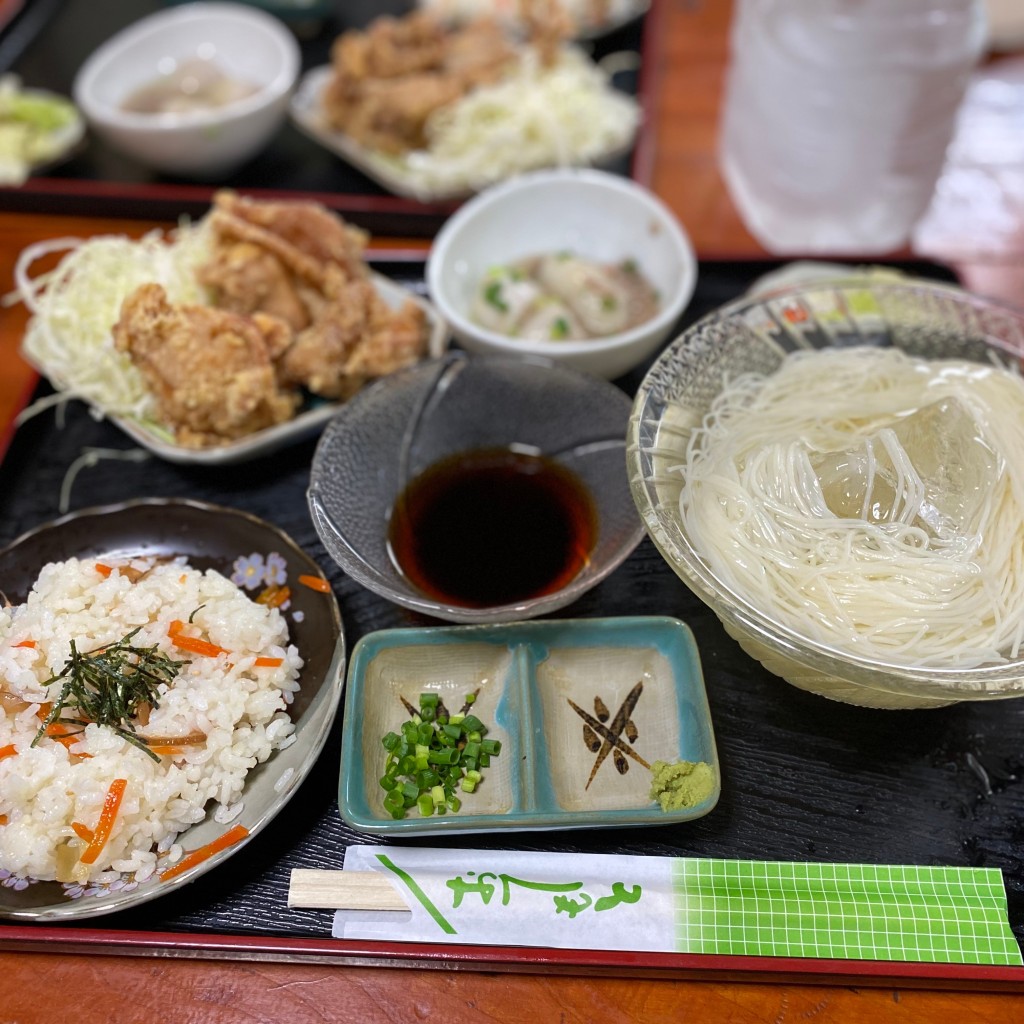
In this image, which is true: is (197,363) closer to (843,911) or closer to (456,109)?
(456,109)

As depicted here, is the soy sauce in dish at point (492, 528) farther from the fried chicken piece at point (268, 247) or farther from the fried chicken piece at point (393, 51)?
the fried chicken piece at point (393, 51)

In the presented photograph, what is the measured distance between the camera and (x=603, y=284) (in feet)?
8.52

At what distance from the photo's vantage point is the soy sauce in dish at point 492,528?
6.73 ft

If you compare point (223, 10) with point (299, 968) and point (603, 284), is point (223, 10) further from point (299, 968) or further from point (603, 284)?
point (299, 968)

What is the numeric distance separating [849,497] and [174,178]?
2.91 metres

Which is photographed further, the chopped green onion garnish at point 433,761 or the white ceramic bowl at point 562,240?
the white ceramic bowl at point 562,240

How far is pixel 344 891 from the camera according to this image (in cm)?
160

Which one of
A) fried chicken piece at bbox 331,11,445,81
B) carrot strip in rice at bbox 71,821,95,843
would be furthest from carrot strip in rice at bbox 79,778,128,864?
fried chicken piece at bbox 331,11,445,81

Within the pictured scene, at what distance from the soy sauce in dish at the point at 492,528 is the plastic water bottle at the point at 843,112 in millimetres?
1450

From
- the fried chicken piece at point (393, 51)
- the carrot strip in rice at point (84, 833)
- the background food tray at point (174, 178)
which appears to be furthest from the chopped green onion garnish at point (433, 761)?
the fried chicken piece at point (393, 51)

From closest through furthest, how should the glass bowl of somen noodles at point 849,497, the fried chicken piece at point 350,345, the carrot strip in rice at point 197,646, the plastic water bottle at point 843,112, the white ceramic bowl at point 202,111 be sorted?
the glass bowl of somen noodles at point 849,497 → the carrot strip in rice at point 197,646 → the fried chicken piece at point 350,345 → the plastic water bottle at point 843,112 → the white ceramic bowl at point 202,111

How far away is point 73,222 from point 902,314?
2.98 meters

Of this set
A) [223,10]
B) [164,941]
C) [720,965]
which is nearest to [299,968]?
[164,941]

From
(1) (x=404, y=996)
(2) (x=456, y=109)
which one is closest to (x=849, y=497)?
(1) (x=404, y=996)
